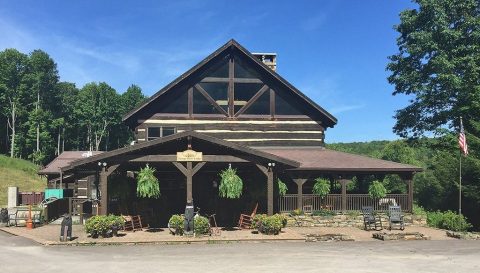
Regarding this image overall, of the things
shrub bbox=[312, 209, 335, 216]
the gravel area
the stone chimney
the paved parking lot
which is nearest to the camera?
the paved parking lot

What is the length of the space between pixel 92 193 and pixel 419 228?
19.5m

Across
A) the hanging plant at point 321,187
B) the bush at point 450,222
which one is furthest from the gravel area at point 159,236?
the hanging plant at point 321,187

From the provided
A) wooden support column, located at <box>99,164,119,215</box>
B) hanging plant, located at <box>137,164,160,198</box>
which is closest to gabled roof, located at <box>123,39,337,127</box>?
wooden support column, located at <box>99,164,119,215</box>

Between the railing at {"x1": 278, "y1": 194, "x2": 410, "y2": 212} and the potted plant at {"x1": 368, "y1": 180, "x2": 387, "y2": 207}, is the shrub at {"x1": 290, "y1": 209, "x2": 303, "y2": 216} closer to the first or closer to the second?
the railing at {"x1": 278, "y1": 194, "x2": 410, "y2": 212}

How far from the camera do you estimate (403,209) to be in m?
24.0

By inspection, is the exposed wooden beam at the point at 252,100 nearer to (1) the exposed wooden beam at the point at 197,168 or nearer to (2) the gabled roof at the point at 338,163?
(2) the gabled roof at the point at 338,163

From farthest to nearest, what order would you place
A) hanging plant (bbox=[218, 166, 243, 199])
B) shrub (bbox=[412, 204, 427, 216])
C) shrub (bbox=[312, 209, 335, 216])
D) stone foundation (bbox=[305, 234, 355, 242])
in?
1. shrub (bbox=[412, 204, 427, 216])
2. shrub (bbox=[312, 209, 335, 216])
3. hanging plant (bbox=[218, 166, 243, 199])
4. stone foundation (bbox=[305, 234, 355, 242])

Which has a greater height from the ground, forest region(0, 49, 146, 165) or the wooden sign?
forest region(0, 49, 146, 165)

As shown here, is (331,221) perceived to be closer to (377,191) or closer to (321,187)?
(321,187)

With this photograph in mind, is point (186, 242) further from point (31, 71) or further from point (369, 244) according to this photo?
point (31, 71)

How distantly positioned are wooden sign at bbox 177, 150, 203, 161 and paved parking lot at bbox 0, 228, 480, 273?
12.7 ft

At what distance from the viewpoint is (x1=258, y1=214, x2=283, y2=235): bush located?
18125mm

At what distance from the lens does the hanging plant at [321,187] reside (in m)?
23.1

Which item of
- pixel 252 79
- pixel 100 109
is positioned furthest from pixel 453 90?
pixel 100 109
